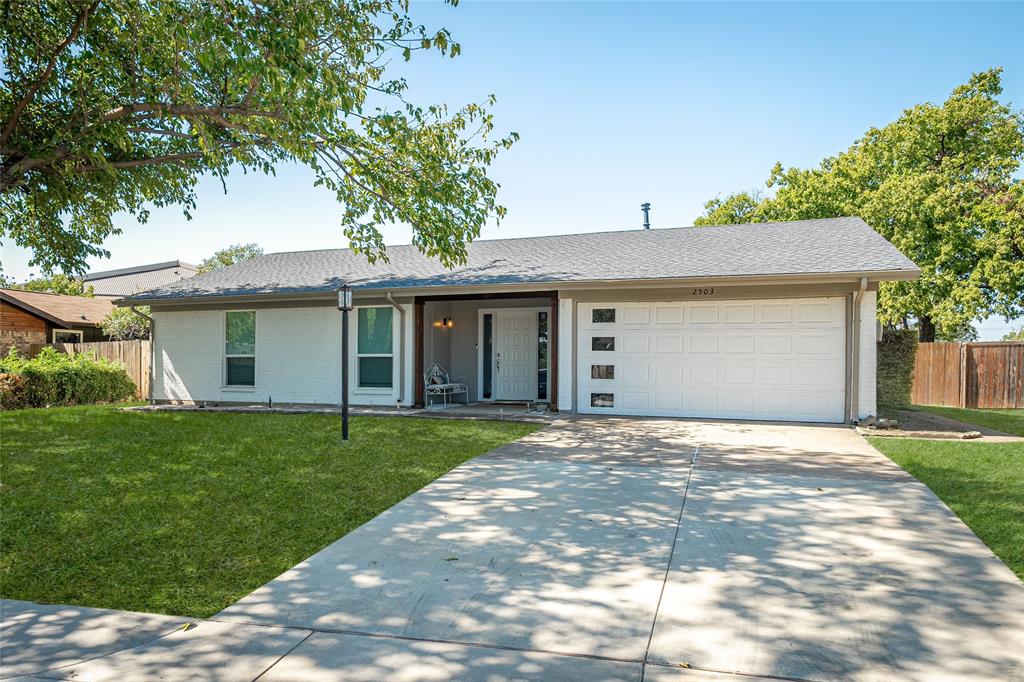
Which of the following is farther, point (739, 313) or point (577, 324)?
point (577, 324)

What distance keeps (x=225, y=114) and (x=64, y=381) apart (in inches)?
429

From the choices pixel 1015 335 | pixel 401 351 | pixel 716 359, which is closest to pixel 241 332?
pixel 401 351

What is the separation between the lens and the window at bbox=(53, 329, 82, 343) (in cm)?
2552

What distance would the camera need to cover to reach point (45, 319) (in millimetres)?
23891

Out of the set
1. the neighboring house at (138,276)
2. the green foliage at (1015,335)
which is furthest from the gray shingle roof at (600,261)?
the green foliage at (1015,335)

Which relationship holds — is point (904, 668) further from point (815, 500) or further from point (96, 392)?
point (96, 392)

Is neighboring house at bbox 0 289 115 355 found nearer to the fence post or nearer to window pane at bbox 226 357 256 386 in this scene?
window pane at bbox 226 357 256 386

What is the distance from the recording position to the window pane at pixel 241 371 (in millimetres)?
14586

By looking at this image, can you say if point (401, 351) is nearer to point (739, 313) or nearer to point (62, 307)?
point (739, 313)

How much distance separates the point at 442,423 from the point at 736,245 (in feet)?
23.0

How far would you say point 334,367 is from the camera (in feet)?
45.3

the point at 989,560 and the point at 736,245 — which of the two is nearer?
the point at 989,560

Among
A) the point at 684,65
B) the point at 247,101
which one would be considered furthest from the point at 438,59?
the point at 684,65

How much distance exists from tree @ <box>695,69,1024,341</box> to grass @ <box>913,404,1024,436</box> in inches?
180
